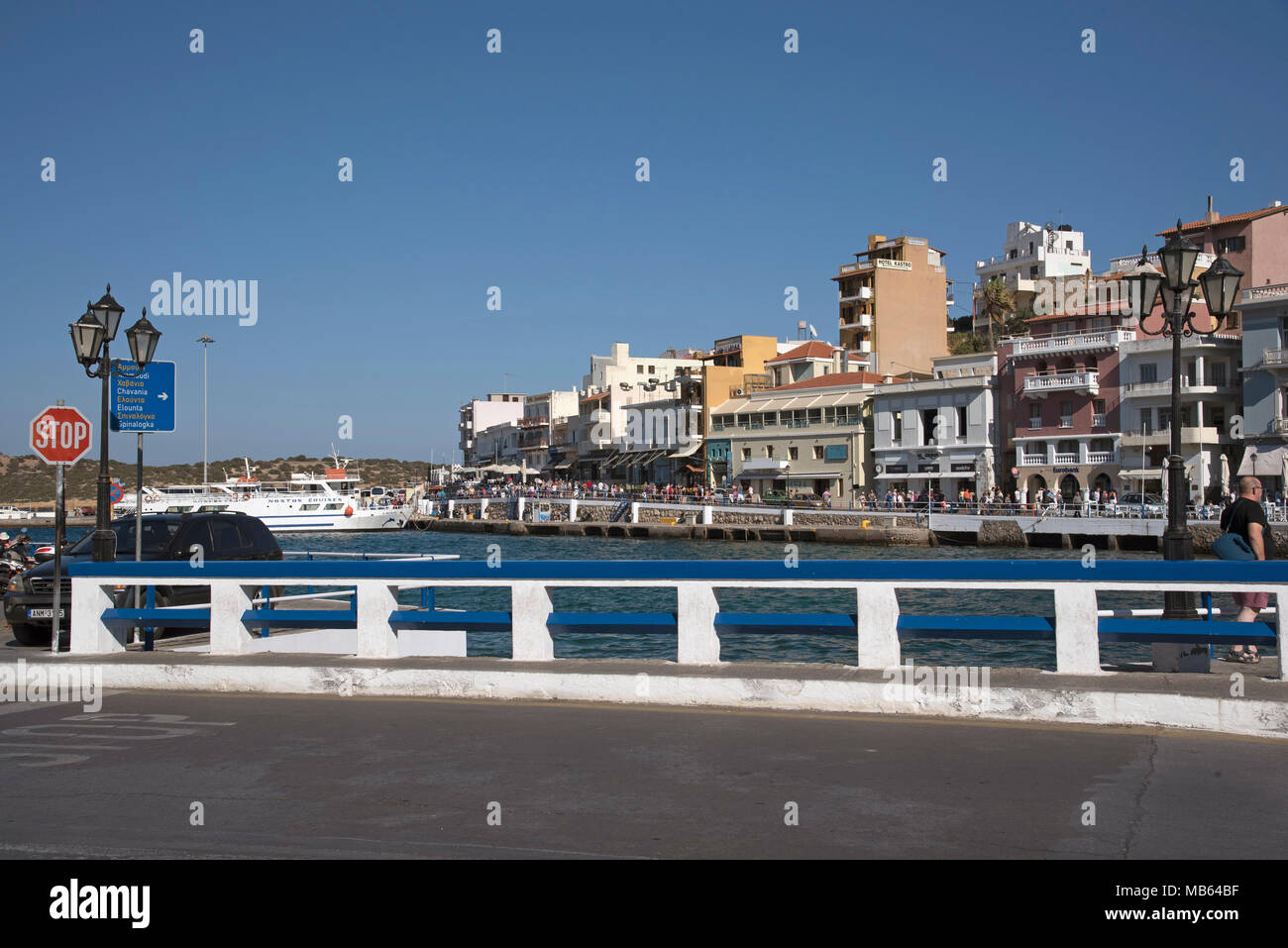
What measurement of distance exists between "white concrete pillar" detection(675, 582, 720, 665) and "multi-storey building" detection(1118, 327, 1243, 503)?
49775mm

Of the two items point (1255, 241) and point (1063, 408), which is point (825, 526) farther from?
point (1255, 241)

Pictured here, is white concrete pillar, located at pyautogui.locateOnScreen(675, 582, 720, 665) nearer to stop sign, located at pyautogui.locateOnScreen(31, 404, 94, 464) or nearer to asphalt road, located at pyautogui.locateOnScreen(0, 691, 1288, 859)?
asphalt road, located at pyautogui.locateOnScreen(0, 691, 1288, 859)

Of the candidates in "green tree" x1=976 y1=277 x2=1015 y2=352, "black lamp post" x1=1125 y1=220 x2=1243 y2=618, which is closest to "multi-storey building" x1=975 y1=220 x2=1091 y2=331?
"green tree" x1=976 y1=277 x2=1015 y2=352

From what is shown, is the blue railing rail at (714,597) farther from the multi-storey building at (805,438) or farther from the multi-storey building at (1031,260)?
the multi-storey building at (1031,260)

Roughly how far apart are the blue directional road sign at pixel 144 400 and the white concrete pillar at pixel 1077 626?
11.0 metres

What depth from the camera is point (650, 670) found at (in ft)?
30.8

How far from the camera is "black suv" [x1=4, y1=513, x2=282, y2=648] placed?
1353 centimetres

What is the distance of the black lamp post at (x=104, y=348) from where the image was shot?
1350 cm

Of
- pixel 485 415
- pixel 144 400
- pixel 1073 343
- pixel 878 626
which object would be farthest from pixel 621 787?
pixel 485 415

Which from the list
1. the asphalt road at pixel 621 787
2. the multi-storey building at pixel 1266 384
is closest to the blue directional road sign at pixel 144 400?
the asphalt road at pixel 621 787

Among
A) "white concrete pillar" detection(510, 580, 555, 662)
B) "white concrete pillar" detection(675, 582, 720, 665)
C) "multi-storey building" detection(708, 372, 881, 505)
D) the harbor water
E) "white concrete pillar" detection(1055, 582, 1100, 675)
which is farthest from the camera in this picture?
"multi-storey building" detection(708, 372, 881, 505)
